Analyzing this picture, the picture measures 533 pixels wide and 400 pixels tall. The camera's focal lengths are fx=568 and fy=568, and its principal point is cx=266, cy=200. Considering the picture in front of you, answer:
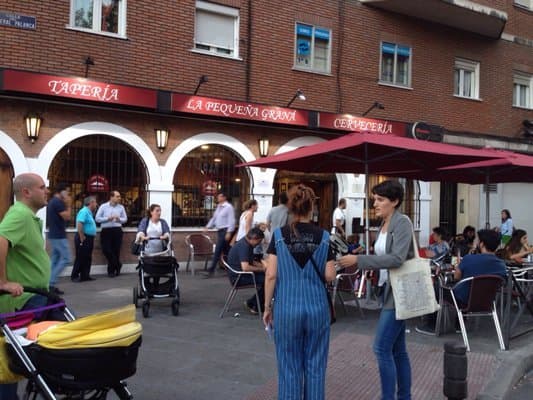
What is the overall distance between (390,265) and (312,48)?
37.1 ft

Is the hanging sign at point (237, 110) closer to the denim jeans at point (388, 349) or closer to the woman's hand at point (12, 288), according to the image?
the denim jeans at point (388, 349)

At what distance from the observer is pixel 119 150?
12078 mm

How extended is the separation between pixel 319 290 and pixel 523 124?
59.4ft

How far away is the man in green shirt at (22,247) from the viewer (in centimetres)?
355

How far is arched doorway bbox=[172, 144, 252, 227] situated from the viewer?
42.4ft

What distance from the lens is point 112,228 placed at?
37.4 feet

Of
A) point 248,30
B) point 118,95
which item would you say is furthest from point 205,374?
point 248,30

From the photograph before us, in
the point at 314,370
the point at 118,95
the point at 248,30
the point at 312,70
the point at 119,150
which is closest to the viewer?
the point at 314,370

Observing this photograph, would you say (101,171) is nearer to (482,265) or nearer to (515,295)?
(482,265)

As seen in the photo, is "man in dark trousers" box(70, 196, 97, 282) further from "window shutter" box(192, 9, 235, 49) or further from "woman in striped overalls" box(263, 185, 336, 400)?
"woman in striped overalls" box(263, 185, 336, 400)

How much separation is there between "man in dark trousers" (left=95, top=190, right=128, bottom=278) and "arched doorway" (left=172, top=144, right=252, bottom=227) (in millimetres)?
1590

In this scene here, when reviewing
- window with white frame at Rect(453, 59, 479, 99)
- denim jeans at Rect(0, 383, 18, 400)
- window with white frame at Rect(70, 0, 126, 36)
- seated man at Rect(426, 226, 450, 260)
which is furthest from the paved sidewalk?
window with white frame at Rect(453, 59, 479, 99)

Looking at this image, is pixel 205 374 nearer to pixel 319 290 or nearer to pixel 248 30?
pixel 319 290

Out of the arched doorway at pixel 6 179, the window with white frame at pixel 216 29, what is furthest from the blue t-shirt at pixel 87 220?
the window with white frame at pixel 216 29
